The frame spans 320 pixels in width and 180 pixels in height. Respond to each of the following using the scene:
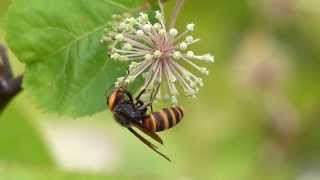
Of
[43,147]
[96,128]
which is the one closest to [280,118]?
[96,128]

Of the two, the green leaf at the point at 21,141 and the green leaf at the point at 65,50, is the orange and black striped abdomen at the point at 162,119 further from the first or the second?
the green leaf at the point at 21,141

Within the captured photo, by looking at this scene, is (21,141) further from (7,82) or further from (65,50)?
(65,50)

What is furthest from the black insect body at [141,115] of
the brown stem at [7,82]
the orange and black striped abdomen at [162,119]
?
the brown stem at [7,82]

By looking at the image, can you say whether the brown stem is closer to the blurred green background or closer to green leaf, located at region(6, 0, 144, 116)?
green leaf, located at region(6, 0, 144, 116)

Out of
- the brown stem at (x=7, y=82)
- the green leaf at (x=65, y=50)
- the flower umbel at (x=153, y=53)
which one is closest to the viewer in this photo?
the flower umbel at (x=153, y=53)

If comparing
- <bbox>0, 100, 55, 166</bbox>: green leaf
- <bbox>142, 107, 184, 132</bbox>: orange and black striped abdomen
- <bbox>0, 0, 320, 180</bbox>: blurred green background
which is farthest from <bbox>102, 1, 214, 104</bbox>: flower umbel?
<bbox>0, 0, 320, 180</bbox>: blurred green background

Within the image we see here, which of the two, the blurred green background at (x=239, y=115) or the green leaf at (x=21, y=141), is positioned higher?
the blurred green background at (x=239, y=115)

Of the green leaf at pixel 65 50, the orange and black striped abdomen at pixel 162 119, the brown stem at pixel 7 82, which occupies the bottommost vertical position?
the orange and black striped abdomen at pixel 162 119
